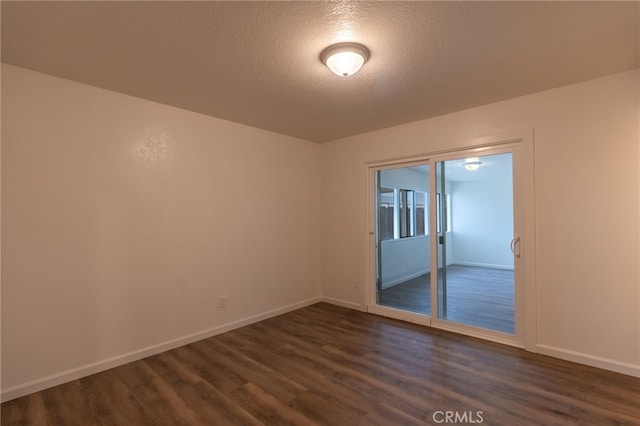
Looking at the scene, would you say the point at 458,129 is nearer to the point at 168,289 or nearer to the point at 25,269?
the point at 168,289

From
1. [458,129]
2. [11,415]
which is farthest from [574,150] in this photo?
[11,415]

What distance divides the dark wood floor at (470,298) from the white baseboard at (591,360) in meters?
0.36

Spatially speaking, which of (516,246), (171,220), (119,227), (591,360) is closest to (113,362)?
(119,227)

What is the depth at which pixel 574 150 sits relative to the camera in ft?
8.83

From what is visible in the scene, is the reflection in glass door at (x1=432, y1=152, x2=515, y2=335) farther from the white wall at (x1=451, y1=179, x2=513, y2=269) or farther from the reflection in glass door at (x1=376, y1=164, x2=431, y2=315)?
the reflection in glass door at (x1=376, y1=164, x2=431, y2=315)

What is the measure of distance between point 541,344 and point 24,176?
4648 mm

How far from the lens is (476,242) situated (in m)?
5.61

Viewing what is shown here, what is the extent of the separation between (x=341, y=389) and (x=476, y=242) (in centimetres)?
435

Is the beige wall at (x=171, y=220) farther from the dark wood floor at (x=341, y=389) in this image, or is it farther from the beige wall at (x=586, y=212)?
the dark wood floor at (x=341, y=389)

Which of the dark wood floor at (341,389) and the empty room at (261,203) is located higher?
the empty room at (261,203)

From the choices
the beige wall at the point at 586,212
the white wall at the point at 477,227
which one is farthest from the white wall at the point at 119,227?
the white wall at the point at 477,227

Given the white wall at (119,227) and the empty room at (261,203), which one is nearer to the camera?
the empty room at (261,203)

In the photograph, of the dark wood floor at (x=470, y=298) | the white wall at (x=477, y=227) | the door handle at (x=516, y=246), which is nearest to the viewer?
the door handle at (x=516, y=246)

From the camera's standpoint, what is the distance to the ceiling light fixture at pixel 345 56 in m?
2.07
